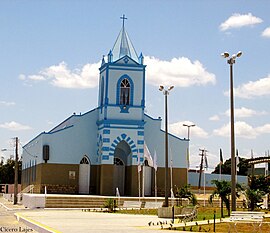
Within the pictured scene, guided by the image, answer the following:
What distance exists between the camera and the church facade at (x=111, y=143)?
1897 inches

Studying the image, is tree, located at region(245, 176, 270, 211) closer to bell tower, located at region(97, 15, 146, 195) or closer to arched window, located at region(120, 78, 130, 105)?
bell tower, located at region(97, 15, 146, 195)

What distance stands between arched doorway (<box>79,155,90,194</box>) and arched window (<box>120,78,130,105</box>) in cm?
603

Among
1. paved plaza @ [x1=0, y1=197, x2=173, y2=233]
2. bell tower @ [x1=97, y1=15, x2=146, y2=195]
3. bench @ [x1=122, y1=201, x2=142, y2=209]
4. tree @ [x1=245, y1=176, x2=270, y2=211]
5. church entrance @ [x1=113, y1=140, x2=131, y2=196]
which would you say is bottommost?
paved plaza @ [x1=0, y1=197, x2=173, y2=233]

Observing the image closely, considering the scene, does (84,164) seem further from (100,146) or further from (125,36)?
(125,36)

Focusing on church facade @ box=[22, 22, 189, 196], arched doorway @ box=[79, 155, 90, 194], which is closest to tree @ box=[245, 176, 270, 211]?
church facade @ box=[22, 22, 189, 196]

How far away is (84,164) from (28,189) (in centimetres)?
735

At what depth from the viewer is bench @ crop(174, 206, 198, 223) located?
23658mm

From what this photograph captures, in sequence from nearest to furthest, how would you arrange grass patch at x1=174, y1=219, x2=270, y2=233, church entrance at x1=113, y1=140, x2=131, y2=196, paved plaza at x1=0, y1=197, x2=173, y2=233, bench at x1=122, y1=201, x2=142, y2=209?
paved plaza at x1=0, y1=197, x2=173, y2=233 < grass patch at x1=174, y1=219, x2=270, y2=233 < bench at x1=122, y1=201, x2=142, y2=209 < church entrance at x1=113, y1=140, x2=131, y2=196

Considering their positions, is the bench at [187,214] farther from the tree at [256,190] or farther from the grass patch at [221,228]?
the tree at [256,190]

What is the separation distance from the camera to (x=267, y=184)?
1219 inches

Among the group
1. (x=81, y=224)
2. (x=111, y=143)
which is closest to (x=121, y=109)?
(x=111, y=143)

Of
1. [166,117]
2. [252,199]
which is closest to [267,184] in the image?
[252,199]

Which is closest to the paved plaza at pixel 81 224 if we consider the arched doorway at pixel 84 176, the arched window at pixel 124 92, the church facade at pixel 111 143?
the church facade at pixel 111 143

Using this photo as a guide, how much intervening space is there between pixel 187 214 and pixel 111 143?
23.5 metres
